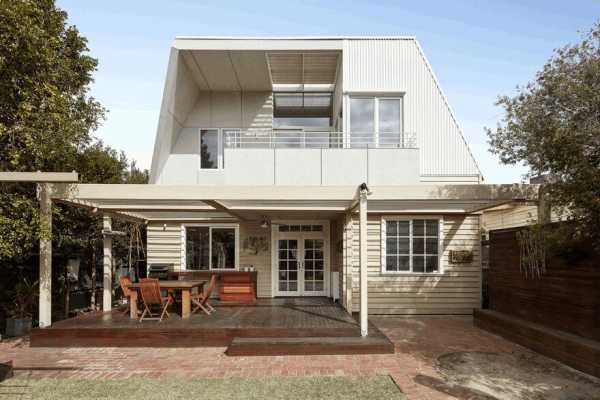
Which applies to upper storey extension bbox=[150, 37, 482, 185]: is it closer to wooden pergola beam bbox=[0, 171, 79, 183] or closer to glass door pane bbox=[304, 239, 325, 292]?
glass door pane bbox=[304, 239, 325, 292]

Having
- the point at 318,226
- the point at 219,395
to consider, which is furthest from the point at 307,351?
the point at 318,226

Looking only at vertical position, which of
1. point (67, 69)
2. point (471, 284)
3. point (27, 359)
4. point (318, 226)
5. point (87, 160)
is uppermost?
point (67, 69)

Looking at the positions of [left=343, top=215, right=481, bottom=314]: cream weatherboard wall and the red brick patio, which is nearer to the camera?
the red brick patio

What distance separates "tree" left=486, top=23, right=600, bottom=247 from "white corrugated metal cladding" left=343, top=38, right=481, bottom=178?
452cm

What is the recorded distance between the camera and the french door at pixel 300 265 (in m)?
11.8

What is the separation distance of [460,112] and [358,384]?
8429 mm

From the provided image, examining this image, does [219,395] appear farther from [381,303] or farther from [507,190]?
[381,303]

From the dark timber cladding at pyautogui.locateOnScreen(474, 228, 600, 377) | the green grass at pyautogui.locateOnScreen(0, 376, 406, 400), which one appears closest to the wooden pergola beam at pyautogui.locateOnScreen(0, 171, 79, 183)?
the green grass at pyautogui.locateOnScreen(0, 376, 406, 400)

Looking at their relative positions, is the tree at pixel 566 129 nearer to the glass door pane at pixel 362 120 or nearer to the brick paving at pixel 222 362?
the brick paving at pixel 222 362

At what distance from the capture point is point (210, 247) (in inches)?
457

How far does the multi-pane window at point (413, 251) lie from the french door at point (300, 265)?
2.00m

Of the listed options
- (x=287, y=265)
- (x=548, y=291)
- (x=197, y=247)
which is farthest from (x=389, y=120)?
(x=197, y=247)

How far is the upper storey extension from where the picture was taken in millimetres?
9930

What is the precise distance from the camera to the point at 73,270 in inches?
451
